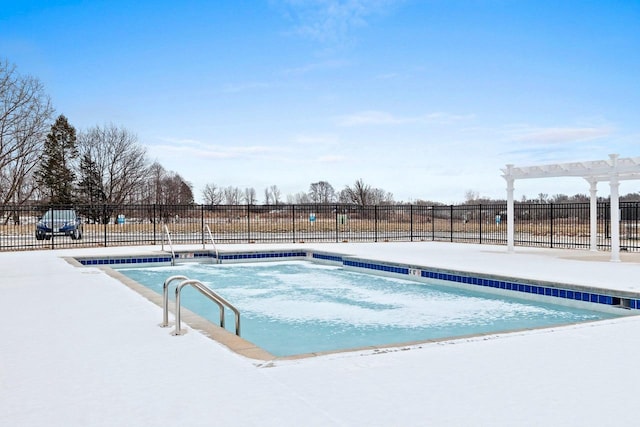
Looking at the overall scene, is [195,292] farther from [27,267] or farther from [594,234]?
[594,234]

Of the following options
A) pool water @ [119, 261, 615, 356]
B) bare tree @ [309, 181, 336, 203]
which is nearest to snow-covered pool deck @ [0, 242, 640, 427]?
pool water @ [119, 261, 615, 356]

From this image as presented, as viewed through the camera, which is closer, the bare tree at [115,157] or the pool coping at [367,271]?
the pool coping at [367,271]

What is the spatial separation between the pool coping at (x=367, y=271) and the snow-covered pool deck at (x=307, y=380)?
0.16 metres

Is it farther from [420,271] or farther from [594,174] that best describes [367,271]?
[594,174]

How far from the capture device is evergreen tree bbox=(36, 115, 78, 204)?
4547 cm

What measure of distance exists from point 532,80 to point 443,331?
48.5ft

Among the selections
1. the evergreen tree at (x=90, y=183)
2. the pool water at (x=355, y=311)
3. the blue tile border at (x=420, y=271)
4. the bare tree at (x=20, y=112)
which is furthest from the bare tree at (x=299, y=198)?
the pool water at (x=355, y=311)

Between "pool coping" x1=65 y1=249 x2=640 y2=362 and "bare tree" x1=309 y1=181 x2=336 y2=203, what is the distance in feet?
199

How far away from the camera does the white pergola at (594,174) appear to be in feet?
39.9

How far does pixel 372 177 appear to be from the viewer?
50.5 metres

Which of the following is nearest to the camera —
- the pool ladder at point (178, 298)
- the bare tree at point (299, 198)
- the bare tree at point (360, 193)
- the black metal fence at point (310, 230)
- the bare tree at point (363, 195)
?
the pool ladder at point (178, 298)

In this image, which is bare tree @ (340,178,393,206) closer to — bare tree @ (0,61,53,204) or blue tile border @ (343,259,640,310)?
bare tree @ (0,61,53,204)

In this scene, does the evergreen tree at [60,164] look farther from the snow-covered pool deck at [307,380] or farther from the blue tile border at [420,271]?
the snow-covered pool deck at [307,380]

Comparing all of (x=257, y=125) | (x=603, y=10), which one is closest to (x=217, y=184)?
(x=257, y=125)
